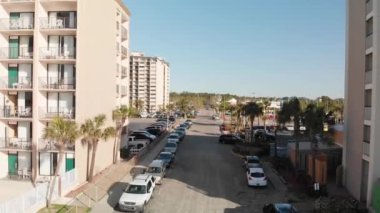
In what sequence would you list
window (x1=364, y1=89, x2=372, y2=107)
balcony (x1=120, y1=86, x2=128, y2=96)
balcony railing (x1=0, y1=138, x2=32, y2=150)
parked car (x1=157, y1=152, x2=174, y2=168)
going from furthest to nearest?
balcony (x1=120, y1=86, x2=128, y2=96) → parked car (x1=157, y1=152, x2=174, y2=168) → balcony railing (x1=0, y1=138, x2=32, y2=150) → window (x1=364, y1=89, x2=372, y2=107)

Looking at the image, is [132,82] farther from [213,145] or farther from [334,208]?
[334,208]

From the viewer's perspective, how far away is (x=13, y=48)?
1344 inches

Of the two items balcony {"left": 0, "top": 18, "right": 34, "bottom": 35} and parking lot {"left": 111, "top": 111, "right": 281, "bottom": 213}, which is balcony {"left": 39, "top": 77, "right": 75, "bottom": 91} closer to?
balcony {"left": 0, "top": 18, "right": 34, "bottom": 35}

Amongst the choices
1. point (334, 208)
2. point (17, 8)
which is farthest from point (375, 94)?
point (17, 8)

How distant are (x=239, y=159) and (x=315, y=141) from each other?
46.1ft

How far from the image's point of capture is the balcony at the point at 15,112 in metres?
33.4

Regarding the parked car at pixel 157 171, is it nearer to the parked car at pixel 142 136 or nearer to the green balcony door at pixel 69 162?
the green balcony door at pixel 69 162

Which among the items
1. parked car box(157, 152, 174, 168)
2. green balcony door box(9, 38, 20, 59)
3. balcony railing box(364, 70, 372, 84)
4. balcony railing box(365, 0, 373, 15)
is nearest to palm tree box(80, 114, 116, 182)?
parked car box(157, 152, 174, 168)

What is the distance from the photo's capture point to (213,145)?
5912 centimetres

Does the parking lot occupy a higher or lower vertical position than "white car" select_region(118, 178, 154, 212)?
lower

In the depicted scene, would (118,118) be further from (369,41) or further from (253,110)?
(369,41)

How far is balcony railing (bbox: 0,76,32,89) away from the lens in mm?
33562

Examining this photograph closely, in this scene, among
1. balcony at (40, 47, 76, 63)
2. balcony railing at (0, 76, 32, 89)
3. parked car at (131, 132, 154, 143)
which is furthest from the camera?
parked car at (131, 132, 154, 143)

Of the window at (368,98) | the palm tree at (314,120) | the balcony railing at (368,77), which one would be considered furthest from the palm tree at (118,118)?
the balcony railing at (368,77)
